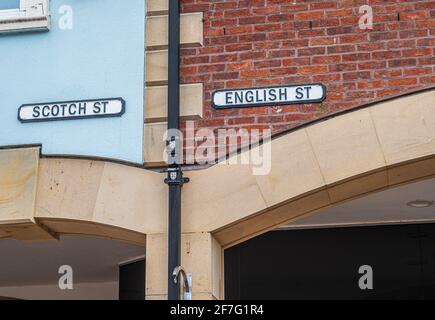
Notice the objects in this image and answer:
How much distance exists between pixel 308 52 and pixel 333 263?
234cm

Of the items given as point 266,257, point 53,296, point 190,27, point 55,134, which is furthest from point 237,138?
point 53,296

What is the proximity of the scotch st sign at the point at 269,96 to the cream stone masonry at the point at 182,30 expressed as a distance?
1.64 feet

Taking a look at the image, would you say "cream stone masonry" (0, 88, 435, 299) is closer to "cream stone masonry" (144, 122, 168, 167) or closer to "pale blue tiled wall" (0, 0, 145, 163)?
"cream stone masonry" (144, 122, 168, 167)

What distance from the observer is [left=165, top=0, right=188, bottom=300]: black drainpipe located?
Answer: 6805 mm

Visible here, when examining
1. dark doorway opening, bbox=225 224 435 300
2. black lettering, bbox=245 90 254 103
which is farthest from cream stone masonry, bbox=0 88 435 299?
dark doorway opening, bbox=225 224 435 300

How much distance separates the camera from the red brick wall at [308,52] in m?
6.97

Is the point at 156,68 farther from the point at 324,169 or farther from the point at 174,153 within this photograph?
the point at 324,169

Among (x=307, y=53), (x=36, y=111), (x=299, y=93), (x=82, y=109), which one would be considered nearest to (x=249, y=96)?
(x=299, y=93)

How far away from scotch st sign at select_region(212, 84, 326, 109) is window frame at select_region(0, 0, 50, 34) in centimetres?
159

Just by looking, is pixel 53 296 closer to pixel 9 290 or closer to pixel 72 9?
pixel 9 290

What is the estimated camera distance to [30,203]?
23.7 ft

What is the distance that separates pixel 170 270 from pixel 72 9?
2358 millimetres

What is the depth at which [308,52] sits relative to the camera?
714 cm

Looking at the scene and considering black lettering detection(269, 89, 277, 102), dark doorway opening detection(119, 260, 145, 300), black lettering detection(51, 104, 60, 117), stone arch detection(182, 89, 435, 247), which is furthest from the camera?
dark doorway opening detection(119, 260, 145, 300)
